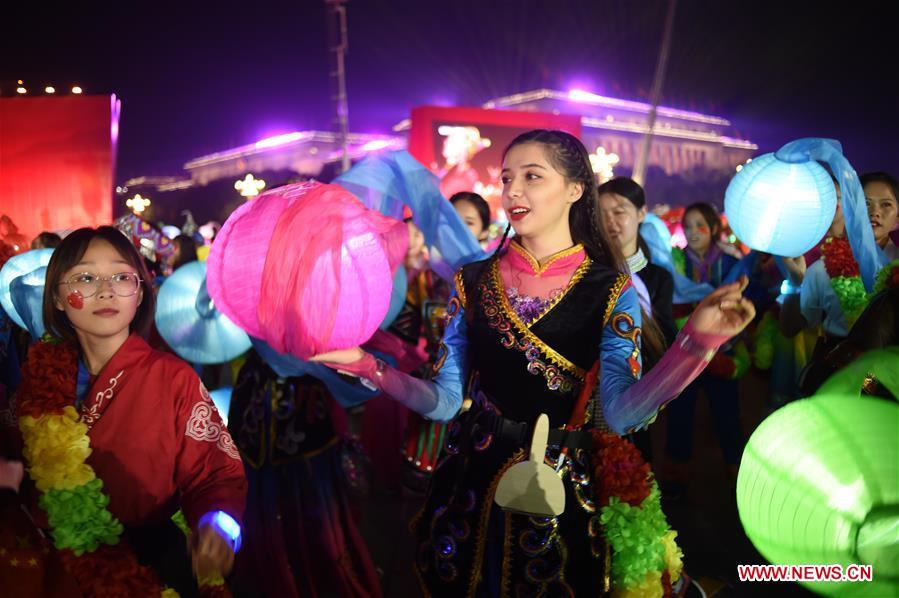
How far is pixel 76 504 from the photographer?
159 centimetres

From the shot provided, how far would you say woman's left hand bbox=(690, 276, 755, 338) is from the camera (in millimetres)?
1246

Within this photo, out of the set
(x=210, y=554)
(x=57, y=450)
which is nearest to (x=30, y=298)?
(x=57, y=450)

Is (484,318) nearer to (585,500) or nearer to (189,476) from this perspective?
(585,500)

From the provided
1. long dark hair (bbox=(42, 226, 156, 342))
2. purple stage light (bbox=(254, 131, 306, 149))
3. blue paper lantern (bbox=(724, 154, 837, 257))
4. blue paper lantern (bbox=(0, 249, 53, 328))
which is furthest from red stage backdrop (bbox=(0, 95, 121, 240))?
purple stage light (bbox=(254, 131, 306, 149))

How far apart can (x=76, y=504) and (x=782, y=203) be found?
3.02 m

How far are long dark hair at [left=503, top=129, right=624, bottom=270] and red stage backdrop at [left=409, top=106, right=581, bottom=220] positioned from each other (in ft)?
37.1

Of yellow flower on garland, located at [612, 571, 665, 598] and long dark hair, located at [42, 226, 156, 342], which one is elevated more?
long dark hair, located at [42, 226, 156, 342]

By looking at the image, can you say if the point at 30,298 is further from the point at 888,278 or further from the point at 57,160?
the point at 888,278

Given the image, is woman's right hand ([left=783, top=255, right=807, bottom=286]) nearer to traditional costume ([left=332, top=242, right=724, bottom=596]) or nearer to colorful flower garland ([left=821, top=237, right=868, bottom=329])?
colorful flower garland ([left=821, top=237, right=868, bottom=329])

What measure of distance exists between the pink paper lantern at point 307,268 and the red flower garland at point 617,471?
746 mm

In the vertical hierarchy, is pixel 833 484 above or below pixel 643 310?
above

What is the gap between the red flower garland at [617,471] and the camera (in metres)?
1.67

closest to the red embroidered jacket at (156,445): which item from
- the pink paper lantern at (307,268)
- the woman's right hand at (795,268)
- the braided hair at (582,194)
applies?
the pink paper lantern at (307,268)

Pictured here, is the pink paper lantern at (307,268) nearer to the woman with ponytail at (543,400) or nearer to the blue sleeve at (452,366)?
the woman with ponytail at (543,400)
